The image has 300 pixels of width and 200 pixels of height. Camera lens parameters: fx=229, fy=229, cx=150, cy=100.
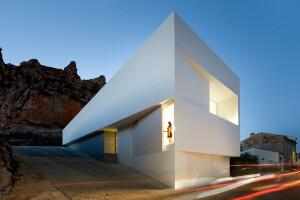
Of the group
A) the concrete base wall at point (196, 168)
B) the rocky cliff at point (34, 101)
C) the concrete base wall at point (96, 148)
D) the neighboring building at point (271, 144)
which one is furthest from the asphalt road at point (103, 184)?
the rocky cliff at point (34, 101)

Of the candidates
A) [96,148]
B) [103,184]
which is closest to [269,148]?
[96,148]

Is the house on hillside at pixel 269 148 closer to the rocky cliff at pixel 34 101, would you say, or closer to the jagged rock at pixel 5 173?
the jagged rock at pixel 5 173

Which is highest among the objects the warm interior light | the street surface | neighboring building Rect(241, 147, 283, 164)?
the warm interior light

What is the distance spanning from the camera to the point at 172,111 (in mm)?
10562

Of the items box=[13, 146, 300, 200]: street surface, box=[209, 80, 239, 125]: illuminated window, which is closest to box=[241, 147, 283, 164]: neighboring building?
box=[209, 80, 239, 125]: illuminated window

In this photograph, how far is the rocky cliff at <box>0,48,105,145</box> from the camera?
3966 centimetres

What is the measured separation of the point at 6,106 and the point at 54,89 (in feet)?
28.5

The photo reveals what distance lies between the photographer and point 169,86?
10078 mm

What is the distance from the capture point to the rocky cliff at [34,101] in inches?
1561

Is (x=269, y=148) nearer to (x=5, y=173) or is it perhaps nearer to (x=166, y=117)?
(x=166, y=117)

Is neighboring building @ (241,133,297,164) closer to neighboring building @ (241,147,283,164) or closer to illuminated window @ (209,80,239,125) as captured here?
neighboring building @ (241,147,283,164)

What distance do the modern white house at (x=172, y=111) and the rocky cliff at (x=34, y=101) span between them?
29.1 meters

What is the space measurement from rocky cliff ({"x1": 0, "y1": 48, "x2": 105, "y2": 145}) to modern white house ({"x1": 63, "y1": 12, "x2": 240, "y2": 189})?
2914 cm

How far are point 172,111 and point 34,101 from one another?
37.9m
